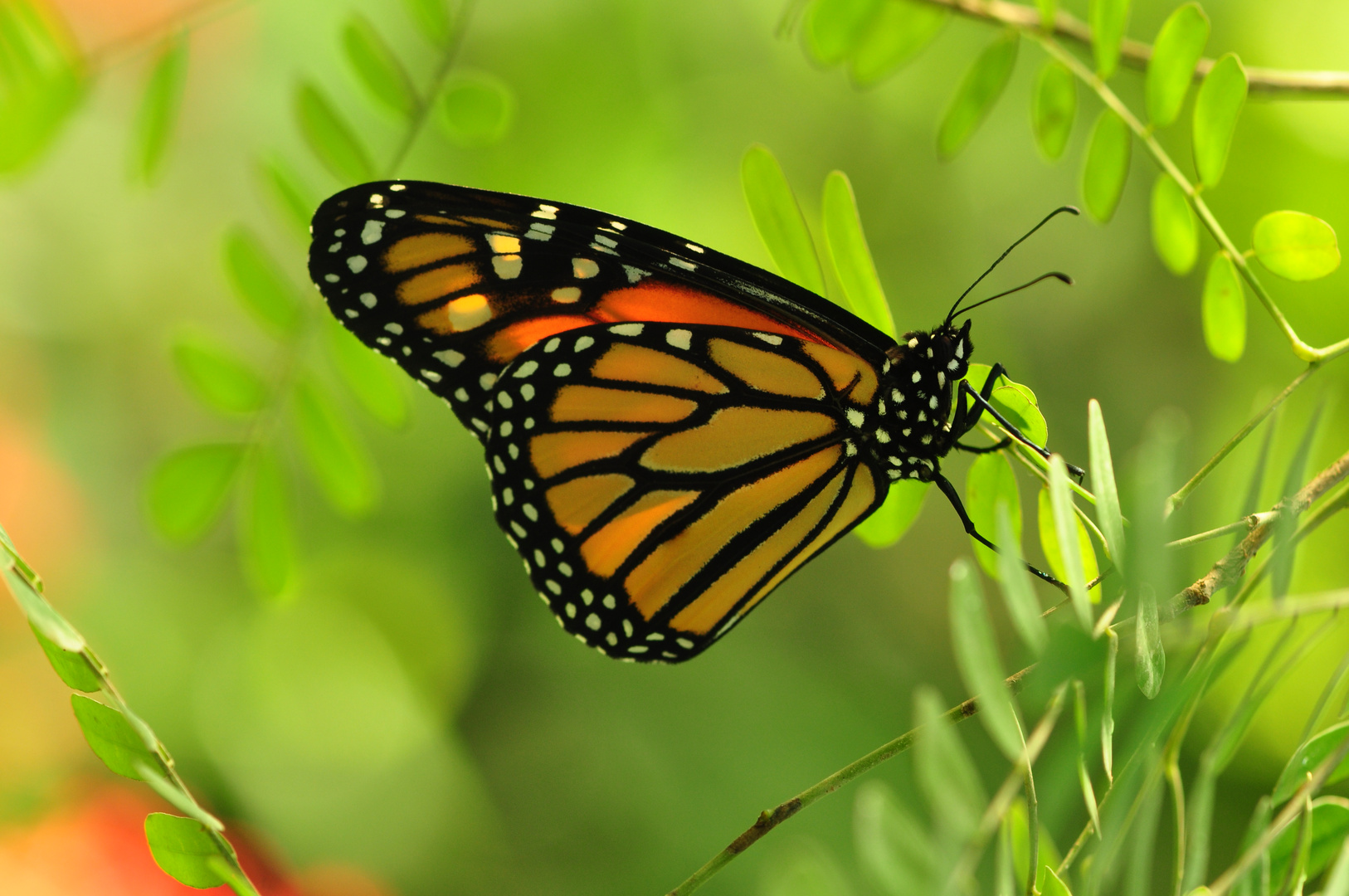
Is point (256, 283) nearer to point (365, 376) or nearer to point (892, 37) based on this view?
point (365, 376)

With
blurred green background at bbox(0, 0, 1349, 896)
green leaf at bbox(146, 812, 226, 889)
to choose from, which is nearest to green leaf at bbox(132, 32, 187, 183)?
green leaf at bbox(146, 812, 226, 889)

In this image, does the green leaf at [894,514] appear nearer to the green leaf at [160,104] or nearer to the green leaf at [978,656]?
the green leaf at [978,656]

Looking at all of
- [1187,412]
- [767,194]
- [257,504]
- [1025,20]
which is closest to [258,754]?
[257,504]

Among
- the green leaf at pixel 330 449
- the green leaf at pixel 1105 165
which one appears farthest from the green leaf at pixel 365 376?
the green leaf at pixel 1105 165

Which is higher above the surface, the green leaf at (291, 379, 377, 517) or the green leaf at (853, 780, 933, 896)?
the green leaf at (291, 379, 377, 517)

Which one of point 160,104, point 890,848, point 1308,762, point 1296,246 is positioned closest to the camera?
point 890,848

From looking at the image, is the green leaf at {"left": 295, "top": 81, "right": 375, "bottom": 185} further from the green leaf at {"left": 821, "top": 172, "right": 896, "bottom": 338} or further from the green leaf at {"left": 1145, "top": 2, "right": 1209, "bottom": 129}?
the green leaf at {"left": 1145, "top": 2, "right": 1209, "bottom": 129}

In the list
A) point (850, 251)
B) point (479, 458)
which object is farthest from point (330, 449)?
point (479, 458)
